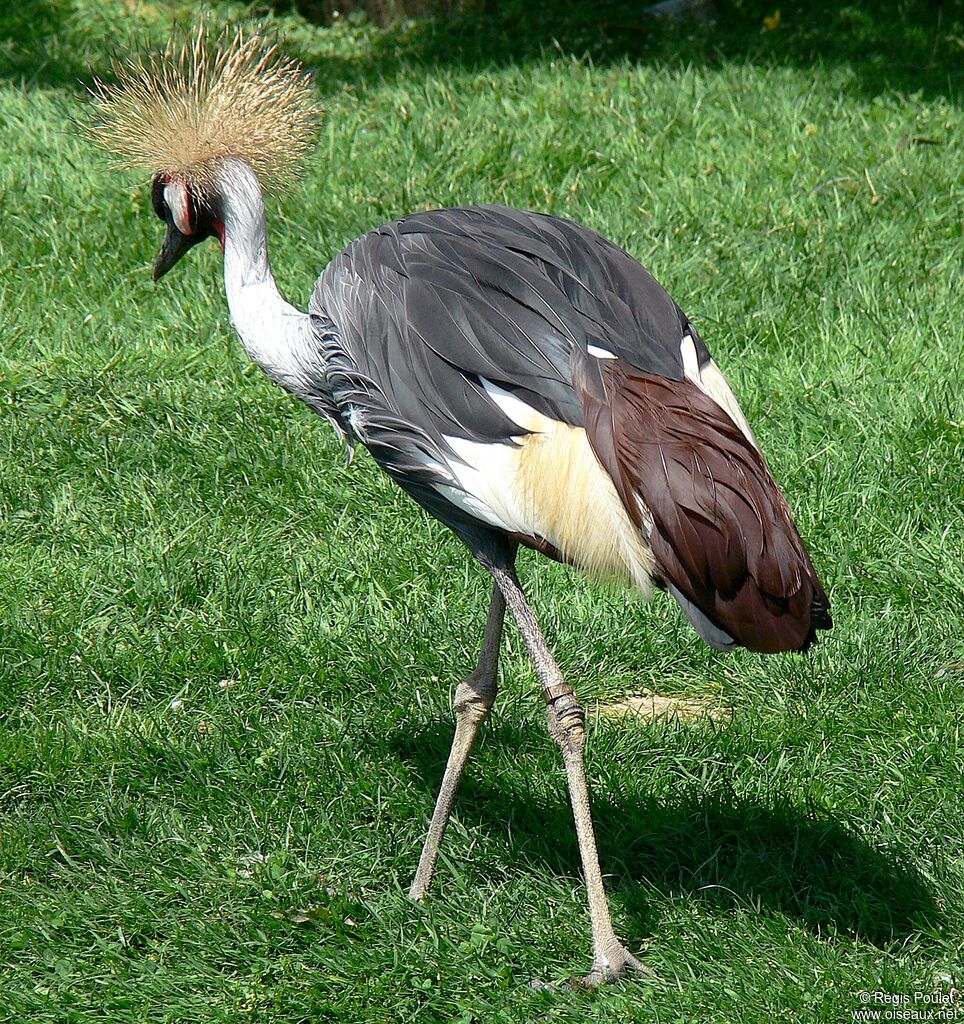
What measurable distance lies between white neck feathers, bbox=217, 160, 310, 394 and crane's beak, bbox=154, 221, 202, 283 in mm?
220

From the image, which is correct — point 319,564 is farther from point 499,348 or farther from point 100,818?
point 499,348

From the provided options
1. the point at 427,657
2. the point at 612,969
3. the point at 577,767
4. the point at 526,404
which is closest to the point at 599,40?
→ the point at 427,657

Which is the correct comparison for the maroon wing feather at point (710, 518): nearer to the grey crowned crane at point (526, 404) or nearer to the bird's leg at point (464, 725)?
the grey crowned crane at point (526, 404)

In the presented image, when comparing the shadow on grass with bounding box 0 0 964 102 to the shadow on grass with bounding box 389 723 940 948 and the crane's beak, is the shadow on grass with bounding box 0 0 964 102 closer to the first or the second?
the crane's beak

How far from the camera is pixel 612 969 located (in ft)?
8.47

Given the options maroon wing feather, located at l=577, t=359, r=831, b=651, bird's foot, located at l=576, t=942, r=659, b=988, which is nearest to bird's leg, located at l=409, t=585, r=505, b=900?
bird's foot, located at l=576, t=942, r=659, b=988

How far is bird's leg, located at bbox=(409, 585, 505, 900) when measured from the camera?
2.87m

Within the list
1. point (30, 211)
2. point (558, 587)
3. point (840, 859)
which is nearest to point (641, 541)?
point (840, 859)

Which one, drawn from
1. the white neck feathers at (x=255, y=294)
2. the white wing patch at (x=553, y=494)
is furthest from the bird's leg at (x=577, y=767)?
the white neck feathers at (x=255, y=294)

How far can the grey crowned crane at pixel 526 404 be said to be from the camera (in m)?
2.37

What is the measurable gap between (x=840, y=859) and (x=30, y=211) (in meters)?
4.33

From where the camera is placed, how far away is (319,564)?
383 cm

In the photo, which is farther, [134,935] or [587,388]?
[134,935]

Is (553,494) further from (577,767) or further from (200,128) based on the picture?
(200,128)
